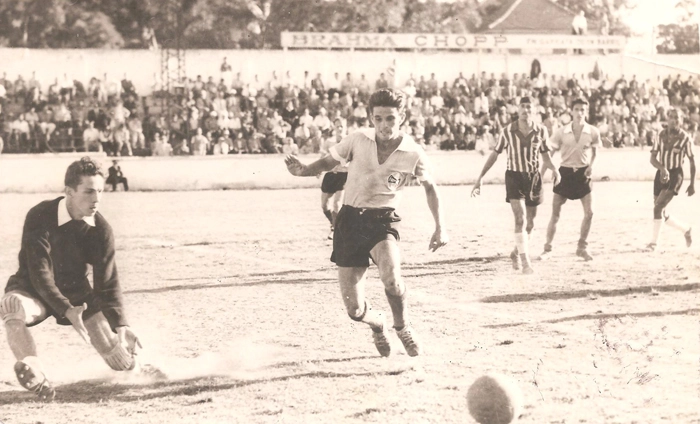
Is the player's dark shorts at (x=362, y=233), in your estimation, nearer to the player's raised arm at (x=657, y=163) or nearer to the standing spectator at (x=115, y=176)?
the player's raised arm at (x=657, y=163)

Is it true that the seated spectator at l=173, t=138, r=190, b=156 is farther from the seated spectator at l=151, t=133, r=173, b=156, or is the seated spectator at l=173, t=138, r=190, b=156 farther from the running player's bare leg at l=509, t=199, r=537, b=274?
the running player's bare leg at l=509, t=199, r=537, b=274

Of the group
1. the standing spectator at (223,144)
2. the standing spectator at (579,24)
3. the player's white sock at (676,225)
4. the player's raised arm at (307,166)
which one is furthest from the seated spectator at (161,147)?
the player's raised arm at (307,166)

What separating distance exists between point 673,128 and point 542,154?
188 centimetres

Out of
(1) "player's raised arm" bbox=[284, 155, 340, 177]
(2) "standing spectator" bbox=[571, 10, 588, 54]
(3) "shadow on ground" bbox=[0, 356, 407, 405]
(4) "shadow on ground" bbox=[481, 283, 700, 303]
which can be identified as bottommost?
(4) "shadow on ground" bbox=[481, 283, 700, 303]

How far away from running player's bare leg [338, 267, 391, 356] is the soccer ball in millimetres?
996

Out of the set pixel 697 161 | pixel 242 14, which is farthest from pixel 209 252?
pixel 697 161

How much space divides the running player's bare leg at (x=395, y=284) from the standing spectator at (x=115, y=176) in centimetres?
1016

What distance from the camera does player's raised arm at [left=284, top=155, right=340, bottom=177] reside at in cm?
471

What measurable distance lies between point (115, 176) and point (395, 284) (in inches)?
418

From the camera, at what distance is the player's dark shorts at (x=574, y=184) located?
340 inches

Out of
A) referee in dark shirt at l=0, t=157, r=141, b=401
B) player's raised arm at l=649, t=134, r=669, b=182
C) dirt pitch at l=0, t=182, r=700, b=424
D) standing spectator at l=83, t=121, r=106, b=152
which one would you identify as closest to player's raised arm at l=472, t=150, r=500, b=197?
dirt pitch at l=0, t=182, r=700, b=424

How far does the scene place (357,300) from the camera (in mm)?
4832

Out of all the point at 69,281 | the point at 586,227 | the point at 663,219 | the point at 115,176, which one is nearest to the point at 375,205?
the point at 69,281

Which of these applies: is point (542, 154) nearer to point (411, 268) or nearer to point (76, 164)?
point (411, 268)
